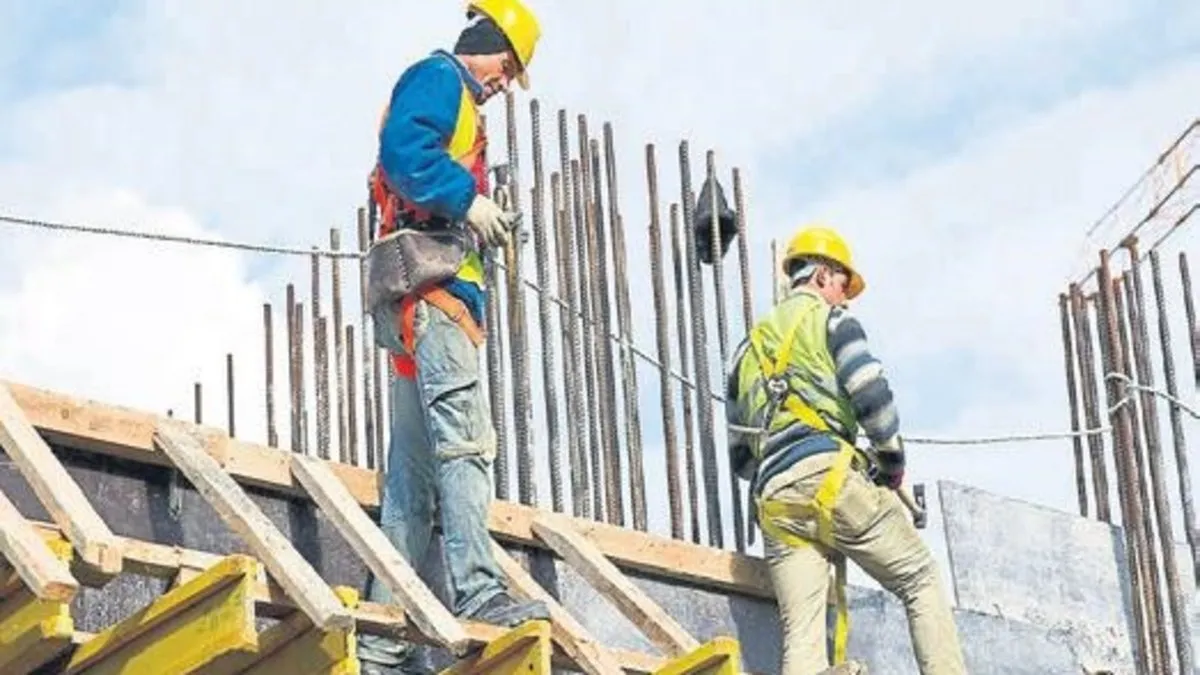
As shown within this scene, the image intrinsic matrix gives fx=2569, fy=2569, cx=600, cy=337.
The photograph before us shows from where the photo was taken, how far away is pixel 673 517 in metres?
11.8

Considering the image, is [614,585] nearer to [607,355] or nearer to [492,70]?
[492,70]

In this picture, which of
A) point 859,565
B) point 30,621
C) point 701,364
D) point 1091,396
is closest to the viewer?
point 30,621

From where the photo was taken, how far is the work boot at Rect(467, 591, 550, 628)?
7344mm

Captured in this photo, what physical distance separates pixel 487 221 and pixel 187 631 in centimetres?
177

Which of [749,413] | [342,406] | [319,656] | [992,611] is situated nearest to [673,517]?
[992,611]

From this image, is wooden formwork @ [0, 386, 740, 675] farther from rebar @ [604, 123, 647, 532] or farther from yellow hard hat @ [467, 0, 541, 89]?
rebar @ [604, 123, 647, 532]

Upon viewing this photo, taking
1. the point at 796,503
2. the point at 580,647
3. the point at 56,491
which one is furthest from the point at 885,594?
the point at 56,491

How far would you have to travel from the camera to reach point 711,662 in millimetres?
→ 7598

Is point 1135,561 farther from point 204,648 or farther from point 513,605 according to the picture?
point 204,648

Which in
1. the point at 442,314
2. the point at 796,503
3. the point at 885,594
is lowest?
the point at 885,594

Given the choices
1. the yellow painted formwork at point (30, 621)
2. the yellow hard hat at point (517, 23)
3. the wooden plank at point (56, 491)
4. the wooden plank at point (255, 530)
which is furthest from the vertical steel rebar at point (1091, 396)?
the yellow painted formwork at point (30, 621)

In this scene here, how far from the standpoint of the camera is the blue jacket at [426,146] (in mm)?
7691

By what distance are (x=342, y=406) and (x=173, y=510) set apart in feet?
23.1

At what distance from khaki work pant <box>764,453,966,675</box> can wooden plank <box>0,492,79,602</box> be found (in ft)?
11.5
